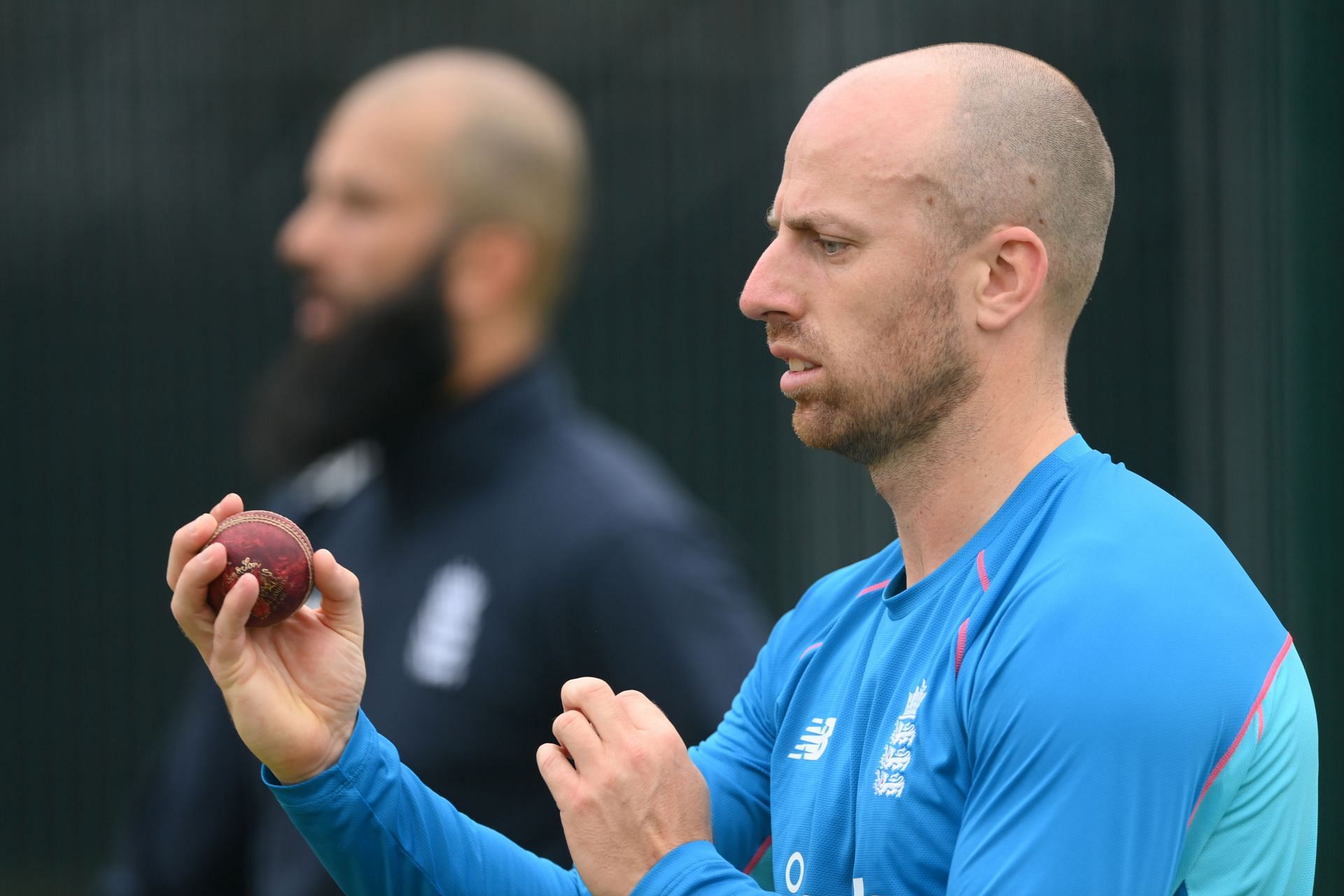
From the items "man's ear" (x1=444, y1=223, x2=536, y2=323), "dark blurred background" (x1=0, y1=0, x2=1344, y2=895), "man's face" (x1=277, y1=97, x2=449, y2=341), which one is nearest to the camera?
"man's face" (x1=277, y1=97, x2=449, y2=341)

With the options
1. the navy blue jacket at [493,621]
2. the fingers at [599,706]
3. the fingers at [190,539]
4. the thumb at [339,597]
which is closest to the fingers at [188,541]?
the fingers at [190,539]

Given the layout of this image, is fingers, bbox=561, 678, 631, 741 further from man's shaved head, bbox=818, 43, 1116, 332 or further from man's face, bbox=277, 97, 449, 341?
man's face, bbox=277, 97, 449, 341

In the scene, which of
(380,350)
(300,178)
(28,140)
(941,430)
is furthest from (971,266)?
(28,140)

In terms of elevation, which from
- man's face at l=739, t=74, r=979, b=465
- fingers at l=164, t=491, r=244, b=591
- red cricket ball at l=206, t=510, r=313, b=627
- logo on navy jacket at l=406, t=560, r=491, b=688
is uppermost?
man's face at l=739, t=74, r=979, b=465

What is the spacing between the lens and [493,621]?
4.39 metres

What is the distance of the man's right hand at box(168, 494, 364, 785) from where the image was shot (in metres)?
2.45

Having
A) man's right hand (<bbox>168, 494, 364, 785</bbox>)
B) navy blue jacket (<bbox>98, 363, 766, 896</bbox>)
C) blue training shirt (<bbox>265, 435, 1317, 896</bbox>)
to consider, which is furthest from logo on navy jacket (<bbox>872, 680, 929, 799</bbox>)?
navy blue jacket (<bbox>98, 363, 766, 896</bbox>)

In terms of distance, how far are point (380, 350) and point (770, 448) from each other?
3.70 meters

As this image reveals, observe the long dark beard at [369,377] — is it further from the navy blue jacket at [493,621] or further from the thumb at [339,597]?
the thumb at [339,597]

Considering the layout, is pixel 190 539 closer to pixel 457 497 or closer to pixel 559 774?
pixel 559 774

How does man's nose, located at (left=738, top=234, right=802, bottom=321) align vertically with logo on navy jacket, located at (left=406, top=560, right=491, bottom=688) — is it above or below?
above

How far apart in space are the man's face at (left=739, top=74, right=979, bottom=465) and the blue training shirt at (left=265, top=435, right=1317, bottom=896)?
188 mm

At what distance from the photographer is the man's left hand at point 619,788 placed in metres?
2.39

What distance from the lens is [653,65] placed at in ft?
28.9
